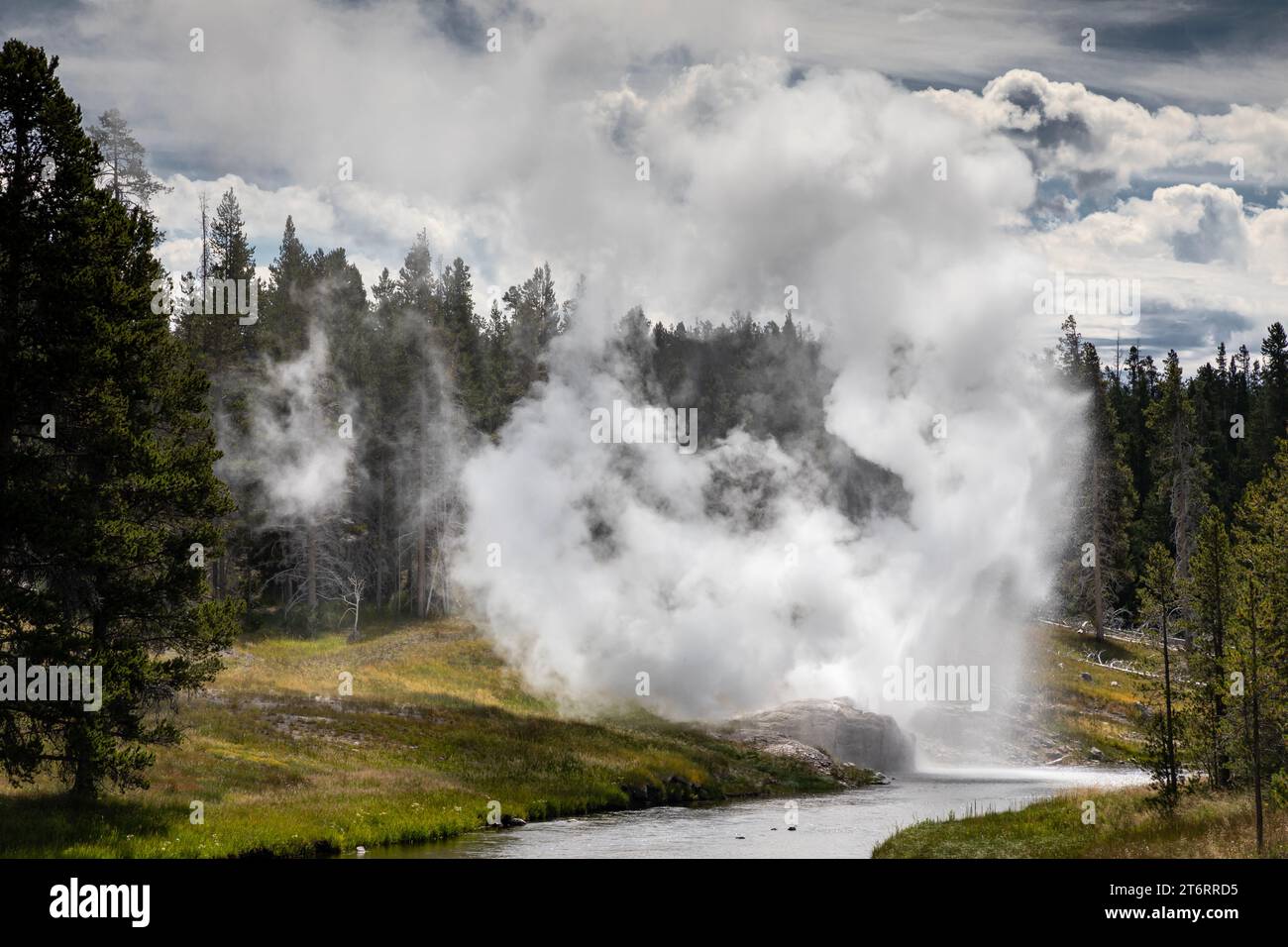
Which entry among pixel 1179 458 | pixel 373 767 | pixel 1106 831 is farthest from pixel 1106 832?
pixel 1179 458

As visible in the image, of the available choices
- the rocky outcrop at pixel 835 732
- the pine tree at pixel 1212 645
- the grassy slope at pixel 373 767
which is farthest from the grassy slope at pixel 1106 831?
the rocky outcrop at pixel 835 732

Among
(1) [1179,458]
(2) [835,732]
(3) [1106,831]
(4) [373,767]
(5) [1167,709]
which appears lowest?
(2) [835,732]

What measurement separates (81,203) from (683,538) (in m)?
43.8

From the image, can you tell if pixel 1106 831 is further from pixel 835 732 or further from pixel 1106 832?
pixel 835 732

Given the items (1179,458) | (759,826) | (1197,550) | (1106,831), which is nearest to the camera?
(1106,831)

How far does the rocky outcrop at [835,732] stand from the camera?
5662cm

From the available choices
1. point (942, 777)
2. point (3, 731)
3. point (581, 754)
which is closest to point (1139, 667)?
point (942, 777)

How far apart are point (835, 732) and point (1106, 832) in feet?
88.6

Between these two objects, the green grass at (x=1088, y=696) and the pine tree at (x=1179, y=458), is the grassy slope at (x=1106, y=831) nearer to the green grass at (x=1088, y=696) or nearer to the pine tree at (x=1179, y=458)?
the green grass at (x=1088, y=696)

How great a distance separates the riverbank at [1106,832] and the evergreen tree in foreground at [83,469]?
2010cm

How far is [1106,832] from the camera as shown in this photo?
30.7 metres

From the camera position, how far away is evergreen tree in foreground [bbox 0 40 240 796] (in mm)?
26562

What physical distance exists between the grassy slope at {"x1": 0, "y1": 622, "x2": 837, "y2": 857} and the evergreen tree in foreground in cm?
202
